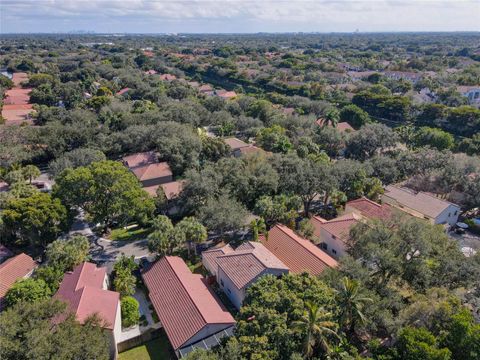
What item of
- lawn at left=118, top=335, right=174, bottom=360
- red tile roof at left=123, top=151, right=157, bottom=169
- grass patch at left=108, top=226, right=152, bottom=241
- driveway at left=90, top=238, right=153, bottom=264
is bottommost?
grass patch at left=108, top=226, right=152, bottom=241

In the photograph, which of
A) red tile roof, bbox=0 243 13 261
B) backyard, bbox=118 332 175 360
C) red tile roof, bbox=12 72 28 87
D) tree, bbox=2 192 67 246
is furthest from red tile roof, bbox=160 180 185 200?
red tile roof, bbox=12 72 28 87

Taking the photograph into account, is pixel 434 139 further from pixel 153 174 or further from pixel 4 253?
pixel 4 253

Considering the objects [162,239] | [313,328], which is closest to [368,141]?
[162,239]

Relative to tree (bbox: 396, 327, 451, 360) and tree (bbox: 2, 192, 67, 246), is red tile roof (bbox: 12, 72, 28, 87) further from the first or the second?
tree (bbox: 396, 327, 451, 360)

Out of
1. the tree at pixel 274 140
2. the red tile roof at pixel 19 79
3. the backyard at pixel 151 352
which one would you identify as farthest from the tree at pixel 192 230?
the red tile roof at pixel 19 79

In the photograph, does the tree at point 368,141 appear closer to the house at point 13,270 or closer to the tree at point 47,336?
the house at point 13,270

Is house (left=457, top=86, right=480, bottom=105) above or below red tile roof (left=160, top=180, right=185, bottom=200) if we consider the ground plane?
above

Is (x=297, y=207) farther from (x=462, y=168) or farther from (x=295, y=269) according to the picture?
(x=462, y=168)
